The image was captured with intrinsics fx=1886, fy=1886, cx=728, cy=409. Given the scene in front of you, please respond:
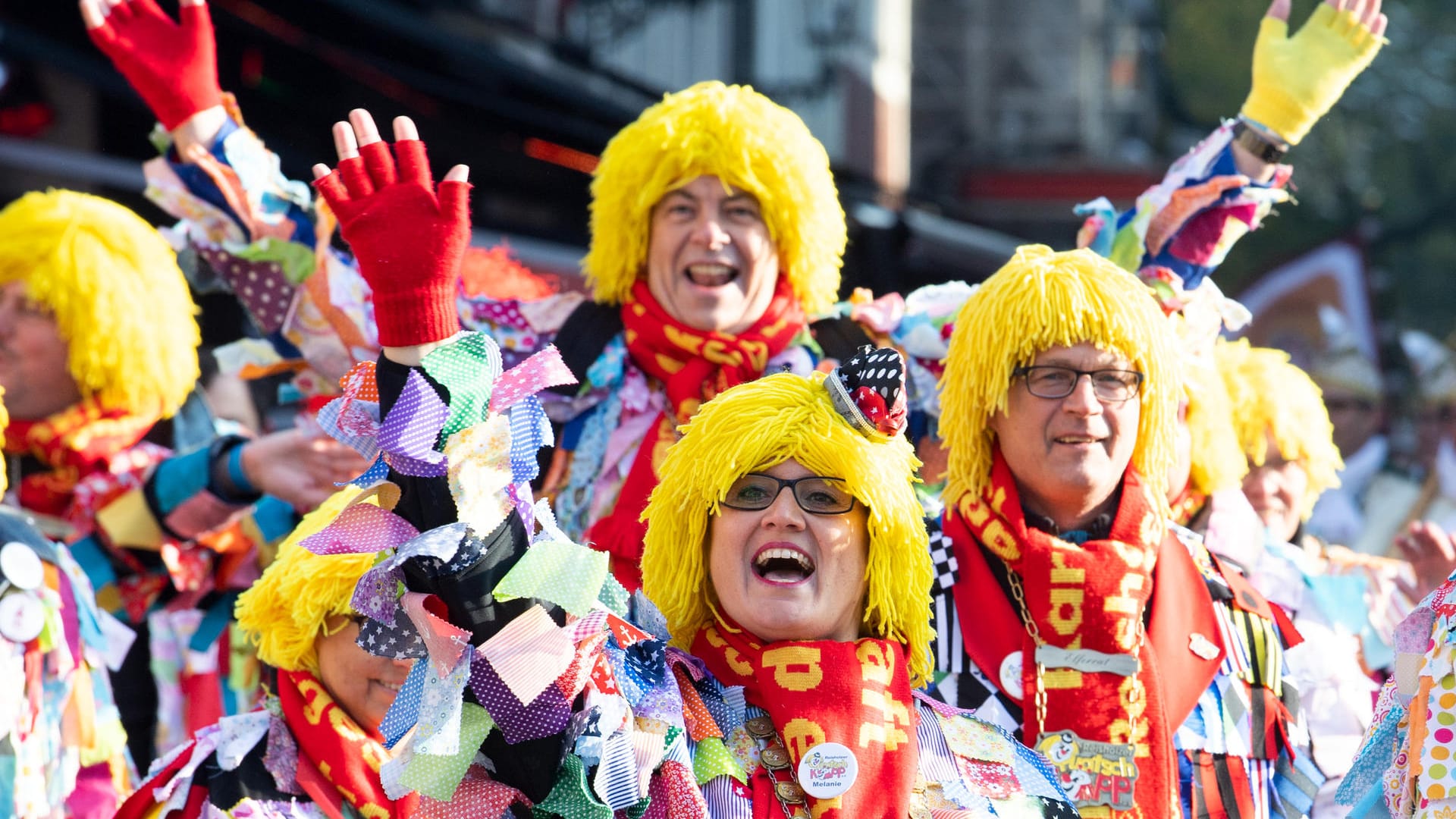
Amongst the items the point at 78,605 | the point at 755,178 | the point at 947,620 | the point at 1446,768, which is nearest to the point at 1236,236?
the point at 755,178

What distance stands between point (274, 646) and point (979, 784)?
3.82 feet

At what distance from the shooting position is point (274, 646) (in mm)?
3072

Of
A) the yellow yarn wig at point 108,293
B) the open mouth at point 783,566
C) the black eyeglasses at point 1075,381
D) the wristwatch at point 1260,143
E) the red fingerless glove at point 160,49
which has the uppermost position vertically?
the red fingerless glove at point 160,49

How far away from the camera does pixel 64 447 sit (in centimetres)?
432

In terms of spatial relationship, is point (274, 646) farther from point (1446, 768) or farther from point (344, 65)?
point (344, 65)

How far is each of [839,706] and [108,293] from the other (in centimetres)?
247

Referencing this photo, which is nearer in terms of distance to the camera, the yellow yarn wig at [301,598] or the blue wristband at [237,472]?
the yellow yarn wig at [301,598]

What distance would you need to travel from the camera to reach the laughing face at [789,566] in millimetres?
2682

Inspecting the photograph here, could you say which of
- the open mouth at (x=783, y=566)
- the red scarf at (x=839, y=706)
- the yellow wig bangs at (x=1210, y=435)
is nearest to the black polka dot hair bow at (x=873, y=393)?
the open mouth at (x=783, y=566)

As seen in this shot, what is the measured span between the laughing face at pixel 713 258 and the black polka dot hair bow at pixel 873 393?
1.13 m

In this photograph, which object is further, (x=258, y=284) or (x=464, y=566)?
(x=258, y=284)

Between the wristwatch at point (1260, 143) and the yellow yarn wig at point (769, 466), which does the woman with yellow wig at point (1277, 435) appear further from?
the yellow yarn wig at point (769, 466)

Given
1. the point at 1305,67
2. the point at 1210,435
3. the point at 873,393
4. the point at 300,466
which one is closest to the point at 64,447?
the point at 300,466

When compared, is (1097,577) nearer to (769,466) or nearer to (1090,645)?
(1090,645)
